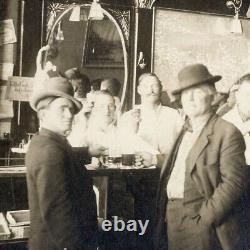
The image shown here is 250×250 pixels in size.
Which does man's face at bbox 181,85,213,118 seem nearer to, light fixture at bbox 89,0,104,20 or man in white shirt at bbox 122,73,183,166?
man in white shirt at bbox 122,73,183,166

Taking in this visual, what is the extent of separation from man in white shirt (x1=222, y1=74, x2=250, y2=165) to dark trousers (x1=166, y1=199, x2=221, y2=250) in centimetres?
46

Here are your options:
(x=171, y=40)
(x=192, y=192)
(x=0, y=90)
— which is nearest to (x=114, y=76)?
(x=171, y=40)

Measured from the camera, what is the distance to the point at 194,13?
2.19 meters

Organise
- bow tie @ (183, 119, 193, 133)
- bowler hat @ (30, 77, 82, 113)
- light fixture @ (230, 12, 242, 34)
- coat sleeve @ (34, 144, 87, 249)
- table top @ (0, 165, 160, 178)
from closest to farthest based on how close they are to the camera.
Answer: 1. coat sleeve @ (34, 144, 87, 249)
2. bowler hat @ (30, 77, 82, 113)
3. table top @ (0, 165, 160, 178)
4. bow tie @ (183, 119, 193, 133)
5. light fixture @ (230, 12, 242, 34)

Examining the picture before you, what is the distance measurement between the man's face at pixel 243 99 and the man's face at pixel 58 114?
3.27ft

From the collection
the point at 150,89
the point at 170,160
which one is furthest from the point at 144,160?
the point at 150,89

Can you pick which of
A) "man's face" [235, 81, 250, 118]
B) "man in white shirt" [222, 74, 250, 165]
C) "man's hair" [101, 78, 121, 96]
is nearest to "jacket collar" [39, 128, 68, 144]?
"man's hair" [101, 78, 121, 96]

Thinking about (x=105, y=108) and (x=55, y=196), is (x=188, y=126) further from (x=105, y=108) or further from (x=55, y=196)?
(x=55, y=196)

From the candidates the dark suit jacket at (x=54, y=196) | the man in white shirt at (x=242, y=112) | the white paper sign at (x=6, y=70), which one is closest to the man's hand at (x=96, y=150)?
the dark suit jacket at (x=54, y=196)

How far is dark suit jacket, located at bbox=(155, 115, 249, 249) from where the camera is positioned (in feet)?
5.85

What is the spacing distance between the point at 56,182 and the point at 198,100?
2.65 ft

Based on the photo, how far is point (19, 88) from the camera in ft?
6.09

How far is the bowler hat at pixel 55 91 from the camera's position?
1657mm

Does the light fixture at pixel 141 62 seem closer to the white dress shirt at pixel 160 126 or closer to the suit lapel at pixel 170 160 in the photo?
the white dress shirt at pixel 160 126
